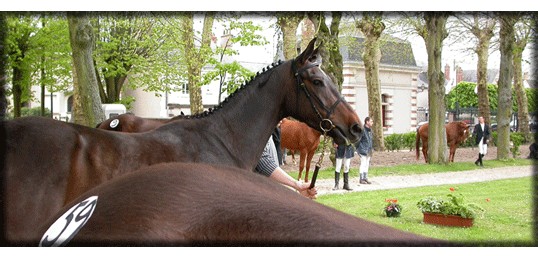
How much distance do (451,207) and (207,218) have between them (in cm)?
667

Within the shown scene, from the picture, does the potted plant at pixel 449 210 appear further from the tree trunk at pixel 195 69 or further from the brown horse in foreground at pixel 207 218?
the brown horse in foreground at pixel 207 218

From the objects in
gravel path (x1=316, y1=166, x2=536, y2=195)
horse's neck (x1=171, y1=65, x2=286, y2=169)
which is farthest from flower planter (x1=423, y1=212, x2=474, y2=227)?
horse's neck (x1=171, y1=65, x2=286, y2=169)

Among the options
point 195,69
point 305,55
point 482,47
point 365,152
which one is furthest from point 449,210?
point 365,152

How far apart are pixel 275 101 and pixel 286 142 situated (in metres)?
10.4

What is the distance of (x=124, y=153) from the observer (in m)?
3.44

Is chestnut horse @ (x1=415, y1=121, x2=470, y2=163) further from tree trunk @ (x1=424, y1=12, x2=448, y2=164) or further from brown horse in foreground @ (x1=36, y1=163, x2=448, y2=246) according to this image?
brown horse in foreground @ (x1=36, y1=163, x2=448, y2=246)

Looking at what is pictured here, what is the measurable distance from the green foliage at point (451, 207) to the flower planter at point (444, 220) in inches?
2.0

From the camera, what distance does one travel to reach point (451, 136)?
9.73 m

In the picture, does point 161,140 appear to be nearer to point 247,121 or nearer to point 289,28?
point 247,121

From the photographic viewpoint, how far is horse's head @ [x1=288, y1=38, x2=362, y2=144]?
4.21 m

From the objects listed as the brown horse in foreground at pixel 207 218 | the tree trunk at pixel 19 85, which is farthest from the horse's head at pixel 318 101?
the brown horse in foreground at pixel 207 218

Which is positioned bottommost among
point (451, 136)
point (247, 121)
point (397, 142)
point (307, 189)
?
point (397, 142)
